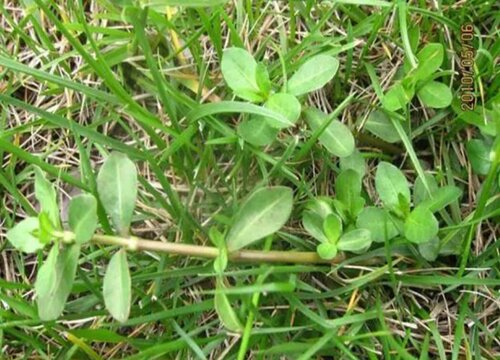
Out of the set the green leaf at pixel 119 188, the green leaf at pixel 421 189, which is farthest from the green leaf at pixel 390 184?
the green leaf at pixel 119 188

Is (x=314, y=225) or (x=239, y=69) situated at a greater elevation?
(x=239, y=69)

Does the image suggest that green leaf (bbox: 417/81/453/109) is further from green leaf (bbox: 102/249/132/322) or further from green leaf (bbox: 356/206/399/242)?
green leaf (bbox: 102/249/132/322)

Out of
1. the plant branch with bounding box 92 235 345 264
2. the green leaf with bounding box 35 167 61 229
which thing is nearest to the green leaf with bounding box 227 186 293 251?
the plant branch with bounding box 92 235 345 264

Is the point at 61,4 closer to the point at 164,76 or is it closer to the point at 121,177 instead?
the point at 164,76

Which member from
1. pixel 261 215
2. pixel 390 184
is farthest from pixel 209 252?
pixel 390 184

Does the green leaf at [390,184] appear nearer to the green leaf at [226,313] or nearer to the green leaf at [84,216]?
the green leaf at [226,313]

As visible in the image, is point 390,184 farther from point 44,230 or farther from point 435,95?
point 44,230
